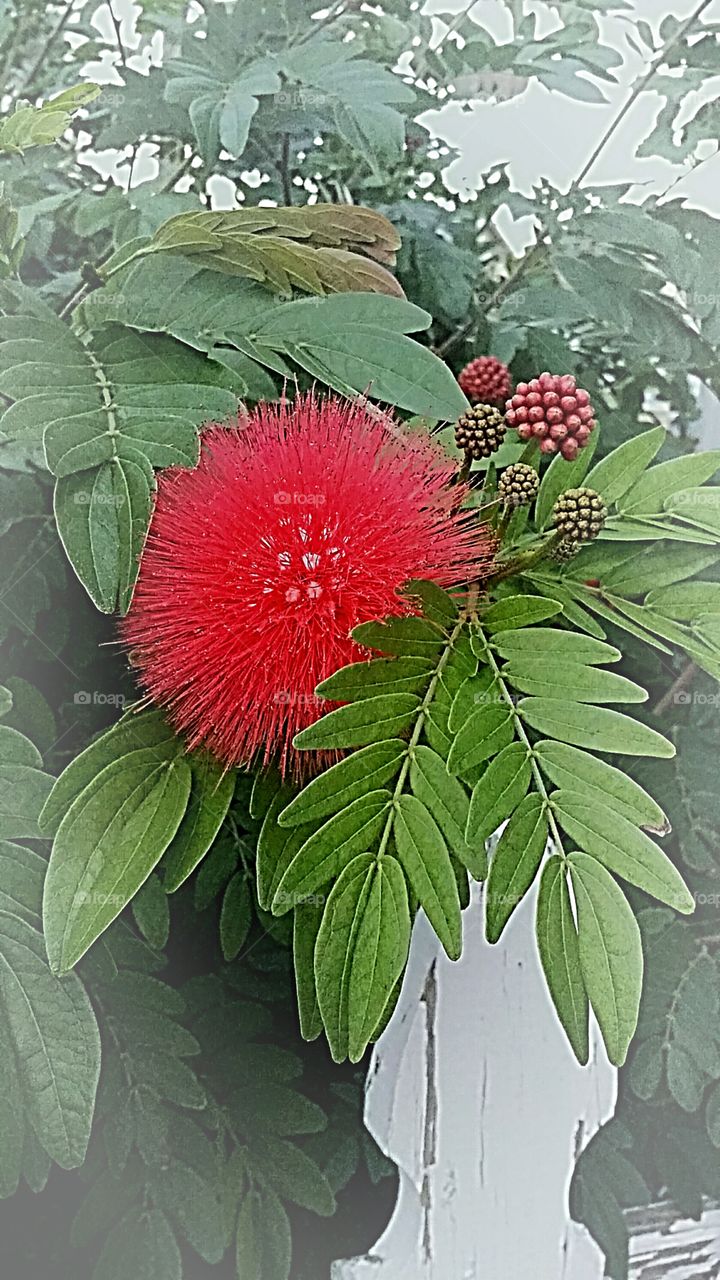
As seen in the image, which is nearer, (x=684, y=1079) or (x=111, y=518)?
(x=111, y=518)

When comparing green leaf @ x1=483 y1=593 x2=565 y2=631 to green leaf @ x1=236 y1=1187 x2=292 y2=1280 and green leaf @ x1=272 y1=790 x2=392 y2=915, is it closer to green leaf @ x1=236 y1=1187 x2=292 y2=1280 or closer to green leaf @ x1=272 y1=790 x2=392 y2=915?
green leaf @ x1=272 y1=790 x2=392 y2=915

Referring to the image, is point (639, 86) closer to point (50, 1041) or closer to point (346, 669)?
point (346, 669)

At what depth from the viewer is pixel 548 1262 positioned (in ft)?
2.17

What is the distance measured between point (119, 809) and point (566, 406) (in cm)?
36

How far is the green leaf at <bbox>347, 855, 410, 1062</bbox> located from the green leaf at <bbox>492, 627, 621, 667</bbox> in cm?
14

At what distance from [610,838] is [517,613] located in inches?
5.4

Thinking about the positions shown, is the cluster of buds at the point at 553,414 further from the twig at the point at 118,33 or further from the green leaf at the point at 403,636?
the twig at the point at 118,33

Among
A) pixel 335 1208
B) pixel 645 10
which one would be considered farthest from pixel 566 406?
pixel 335 1208

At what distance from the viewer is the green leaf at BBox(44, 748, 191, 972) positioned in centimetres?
60

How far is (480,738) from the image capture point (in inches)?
22.7

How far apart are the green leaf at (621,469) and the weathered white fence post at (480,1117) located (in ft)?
0.87

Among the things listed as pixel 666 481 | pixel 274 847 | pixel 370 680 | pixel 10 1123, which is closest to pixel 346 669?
pixel 370 680

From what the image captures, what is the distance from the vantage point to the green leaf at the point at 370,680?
→ 1.88 ft

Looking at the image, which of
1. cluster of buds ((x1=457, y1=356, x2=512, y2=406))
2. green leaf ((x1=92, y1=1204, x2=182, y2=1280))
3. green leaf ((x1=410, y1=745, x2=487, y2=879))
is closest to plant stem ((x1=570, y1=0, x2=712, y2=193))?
cluster of buds ((x1=457, y1=356, x2=512, y2=406))
